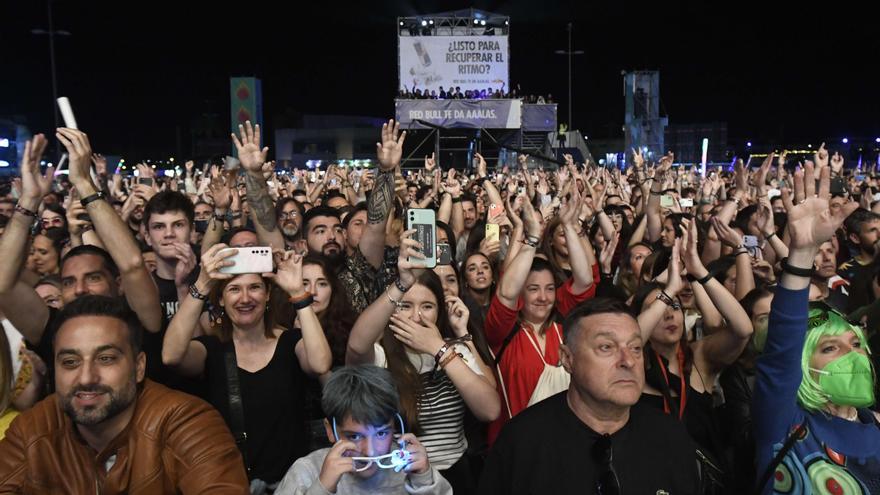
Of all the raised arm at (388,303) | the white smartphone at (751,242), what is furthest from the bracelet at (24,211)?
the white smartphone at (751,242)

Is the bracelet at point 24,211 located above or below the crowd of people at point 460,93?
below

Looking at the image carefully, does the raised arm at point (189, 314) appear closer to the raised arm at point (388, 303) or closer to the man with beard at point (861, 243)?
the raised arm at point (388, 303)

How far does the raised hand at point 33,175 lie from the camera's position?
3.73m

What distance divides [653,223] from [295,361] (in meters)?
5.08

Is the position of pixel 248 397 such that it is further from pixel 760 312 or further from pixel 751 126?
pixel 751 126

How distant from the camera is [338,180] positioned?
15.1 meters

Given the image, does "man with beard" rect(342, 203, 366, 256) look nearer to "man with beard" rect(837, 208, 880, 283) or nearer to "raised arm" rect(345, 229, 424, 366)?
"raised arm" rect(345, 229, 424, 366)

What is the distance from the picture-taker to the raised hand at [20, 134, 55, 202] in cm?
373

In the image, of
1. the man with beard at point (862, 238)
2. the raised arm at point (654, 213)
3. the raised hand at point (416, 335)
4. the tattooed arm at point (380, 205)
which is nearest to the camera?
the raised hand at point (416, 335)

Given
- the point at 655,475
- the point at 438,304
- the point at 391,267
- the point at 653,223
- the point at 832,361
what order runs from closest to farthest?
the point at 655,475
the point at 832,361
the point at 438,304
the point at 391,267
the point at 653,223

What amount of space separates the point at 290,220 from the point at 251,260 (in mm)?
4548

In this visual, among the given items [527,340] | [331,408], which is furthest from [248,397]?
[527,340]

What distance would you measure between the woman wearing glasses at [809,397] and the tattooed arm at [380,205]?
296 cm

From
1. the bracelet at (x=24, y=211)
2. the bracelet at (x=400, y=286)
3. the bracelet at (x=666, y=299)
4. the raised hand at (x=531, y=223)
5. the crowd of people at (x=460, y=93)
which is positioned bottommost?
the bracelet at (x=666, y=299)
